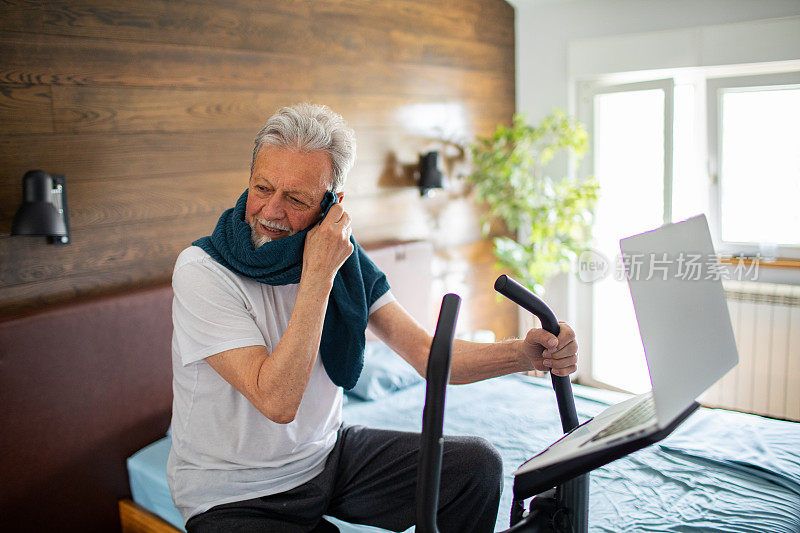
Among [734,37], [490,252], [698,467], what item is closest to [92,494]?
[698,467]

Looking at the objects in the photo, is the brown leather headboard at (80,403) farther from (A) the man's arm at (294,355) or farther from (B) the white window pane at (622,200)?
(B) the white window pane at (622,200)

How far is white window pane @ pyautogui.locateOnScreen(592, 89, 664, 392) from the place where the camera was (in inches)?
146

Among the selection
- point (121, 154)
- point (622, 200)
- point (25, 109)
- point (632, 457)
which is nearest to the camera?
point (25, 109)

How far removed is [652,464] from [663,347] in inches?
48.6

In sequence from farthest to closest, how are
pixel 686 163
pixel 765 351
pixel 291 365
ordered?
pixel 686 163 → pixel 765 351 → pixel 291 365

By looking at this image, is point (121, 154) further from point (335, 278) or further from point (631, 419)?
point (631, 419)

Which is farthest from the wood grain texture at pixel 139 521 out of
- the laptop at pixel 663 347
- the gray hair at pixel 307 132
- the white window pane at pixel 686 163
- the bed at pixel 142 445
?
the white window pane at pixel 686 163

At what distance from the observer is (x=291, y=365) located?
1.24m

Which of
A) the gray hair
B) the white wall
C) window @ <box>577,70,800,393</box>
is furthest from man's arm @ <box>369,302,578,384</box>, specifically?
the white wall

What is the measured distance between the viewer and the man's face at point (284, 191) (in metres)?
1.42

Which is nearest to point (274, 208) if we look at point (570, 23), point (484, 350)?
point (484, 350)

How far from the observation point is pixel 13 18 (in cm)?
184

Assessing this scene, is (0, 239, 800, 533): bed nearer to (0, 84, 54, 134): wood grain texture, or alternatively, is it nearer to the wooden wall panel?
the wooden wall panel

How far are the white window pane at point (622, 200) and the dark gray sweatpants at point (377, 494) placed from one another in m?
2.71
